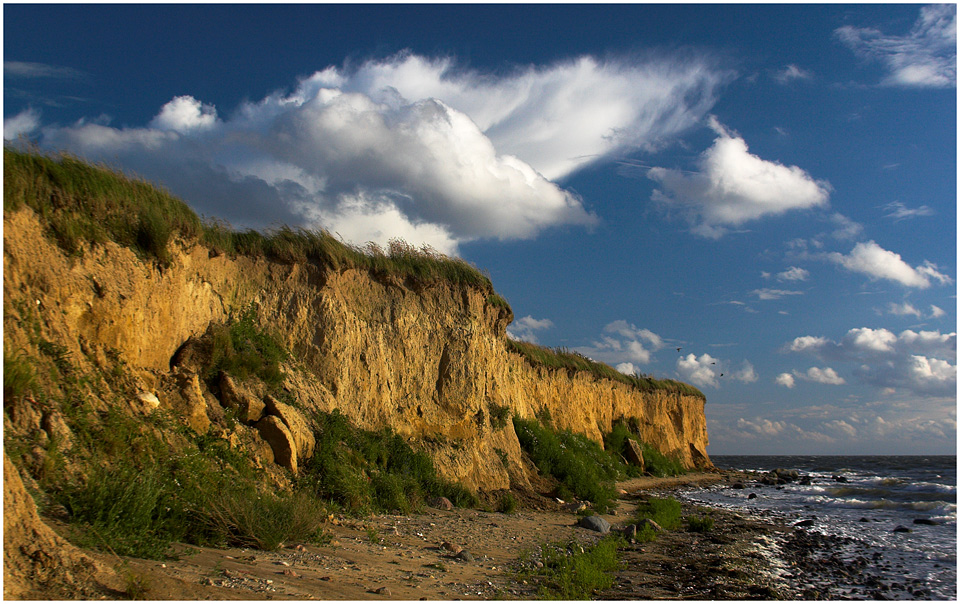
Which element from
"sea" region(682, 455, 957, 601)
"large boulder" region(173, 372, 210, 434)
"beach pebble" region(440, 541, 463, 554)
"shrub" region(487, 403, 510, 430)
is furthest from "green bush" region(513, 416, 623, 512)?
"large boulder" region(173, 372, 210, 434)

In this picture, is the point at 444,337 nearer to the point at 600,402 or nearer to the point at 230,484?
the point at 230,484

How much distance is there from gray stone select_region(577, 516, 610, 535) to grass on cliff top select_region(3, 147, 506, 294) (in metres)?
9.03

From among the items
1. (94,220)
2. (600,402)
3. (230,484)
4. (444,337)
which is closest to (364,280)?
(444,337)

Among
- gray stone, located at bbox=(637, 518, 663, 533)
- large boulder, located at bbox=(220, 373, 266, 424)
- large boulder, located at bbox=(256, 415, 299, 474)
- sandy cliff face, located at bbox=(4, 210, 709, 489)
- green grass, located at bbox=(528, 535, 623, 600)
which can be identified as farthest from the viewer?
gray stone, located at bbox=(637, 518, 663, 533)

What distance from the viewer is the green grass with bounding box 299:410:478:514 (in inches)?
408

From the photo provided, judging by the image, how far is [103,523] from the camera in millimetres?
5637

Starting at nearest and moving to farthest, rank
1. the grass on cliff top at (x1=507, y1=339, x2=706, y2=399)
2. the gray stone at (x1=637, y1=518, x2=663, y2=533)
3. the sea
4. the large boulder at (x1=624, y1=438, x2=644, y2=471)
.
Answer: the sea < the gray stone at (x1=637, y1=518, x2=663, y2=533) < the grass on cliff top at (x1=507, y1=339, x2=706, y2=399) < the large boulder at (x1=624, y1=438, x2=644, y2=471)

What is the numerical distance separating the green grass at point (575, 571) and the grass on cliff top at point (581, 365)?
1642cm

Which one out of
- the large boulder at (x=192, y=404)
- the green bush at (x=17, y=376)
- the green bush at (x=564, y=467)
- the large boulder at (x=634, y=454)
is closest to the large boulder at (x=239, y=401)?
the large boulder at (x=192, y=404)

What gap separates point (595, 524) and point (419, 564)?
638 centimetres

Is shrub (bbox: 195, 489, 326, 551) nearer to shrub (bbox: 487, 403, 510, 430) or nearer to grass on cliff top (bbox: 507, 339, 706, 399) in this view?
shrub (bbox: 487, 403, 510, 430)

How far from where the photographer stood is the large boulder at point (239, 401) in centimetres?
1008

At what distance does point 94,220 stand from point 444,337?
A: 990 cm

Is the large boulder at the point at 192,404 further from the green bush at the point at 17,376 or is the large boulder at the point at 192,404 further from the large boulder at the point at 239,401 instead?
the green bush at the point at 17,376
